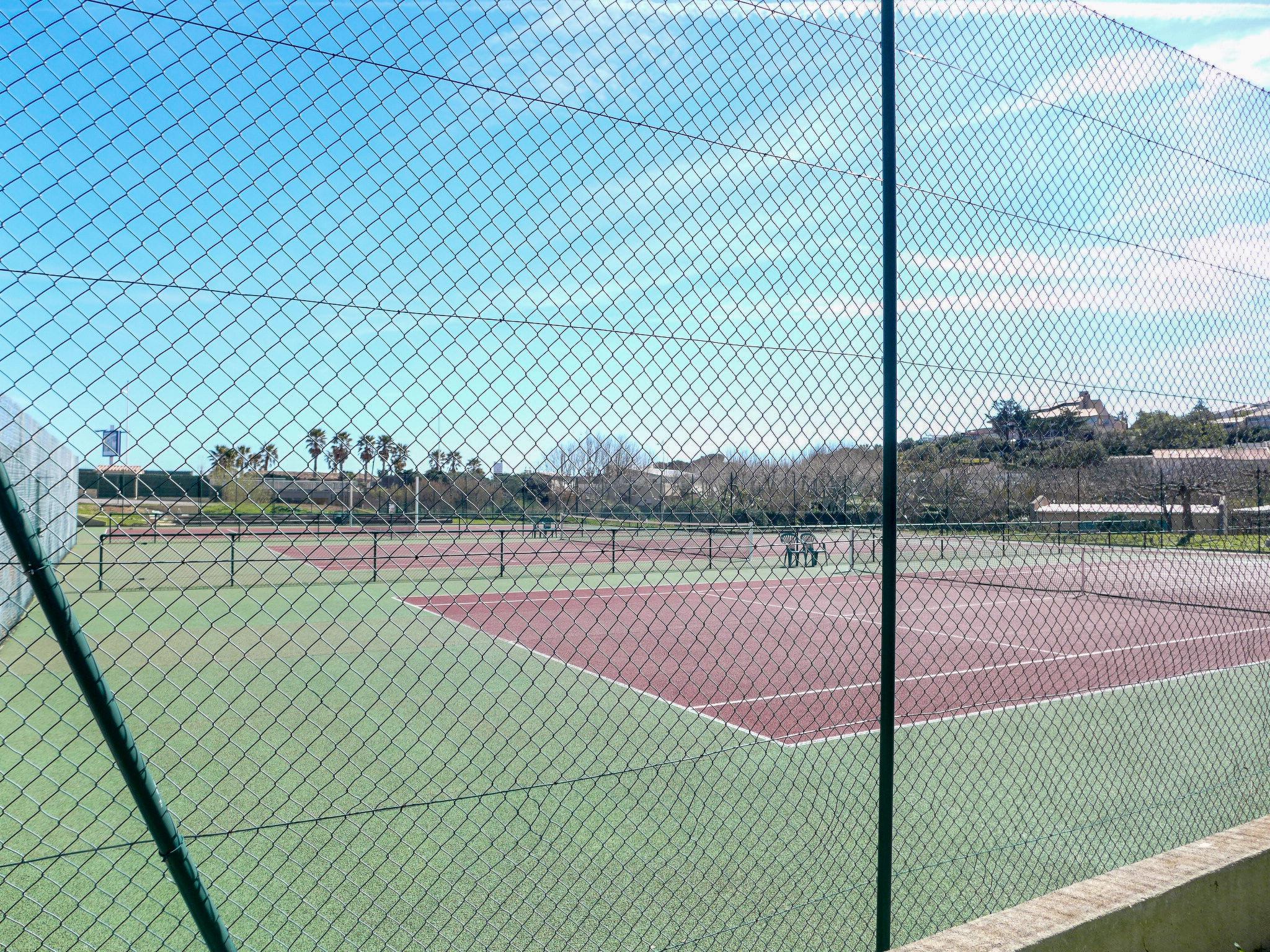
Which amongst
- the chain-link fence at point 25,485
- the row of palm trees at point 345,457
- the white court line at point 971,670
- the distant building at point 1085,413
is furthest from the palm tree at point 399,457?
the white court line at point 971,670

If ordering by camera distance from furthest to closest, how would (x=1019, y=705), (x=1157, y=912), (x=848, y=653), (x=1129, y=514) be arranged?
(x=848, y=653) → (x=1019, y=705) → (x=1129, y=514) → (x=1157, y=912)

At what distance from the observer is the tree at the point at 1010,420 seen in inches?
134

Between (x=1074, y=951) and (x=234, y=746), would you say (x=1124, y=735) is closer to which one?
(x=1074, y=951)

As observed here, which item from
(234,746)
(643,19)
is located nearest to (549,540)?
(643,19)

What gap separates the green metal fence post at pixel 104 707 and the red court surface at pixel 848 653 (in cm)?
279

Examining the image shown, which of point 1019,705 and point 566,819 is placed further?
point 1019,705

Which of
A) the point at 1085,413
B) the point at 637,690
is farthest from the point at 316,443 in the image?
the point at 637,690

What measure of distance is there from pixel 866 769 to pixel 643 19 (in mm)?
4289

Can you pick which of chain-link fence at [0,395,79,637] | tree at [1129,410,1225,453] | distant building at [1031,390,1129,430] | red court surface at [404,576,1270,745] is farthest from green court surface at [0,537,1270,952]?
tree at [1129,410,1225,453]

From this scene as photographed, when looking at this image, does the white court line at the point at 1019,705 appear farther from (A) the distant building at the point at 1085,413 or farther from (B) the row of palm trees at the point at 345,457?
(B) the row of palm trees at the point at 345,457

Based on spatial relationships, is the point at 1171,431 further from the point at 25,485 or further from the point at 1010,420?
the point at 25,485

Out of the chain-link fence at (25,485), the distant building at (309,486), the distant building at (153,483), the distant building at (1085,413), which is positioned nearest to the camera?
the distant building at (153,483)

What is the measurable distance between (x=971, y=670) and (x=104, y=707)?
28.7 ft

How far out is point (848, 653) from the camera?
9766mm
